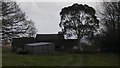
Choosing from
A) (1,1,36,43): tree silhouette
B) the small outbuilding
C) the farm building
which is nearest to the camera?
(1,1,36,43): tree silhouette

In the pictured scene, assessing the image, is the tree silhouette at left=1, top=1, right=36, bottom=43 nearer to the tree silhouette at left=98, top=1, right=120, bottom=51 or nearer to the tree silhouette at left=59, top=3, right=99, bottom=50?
the tree silhouette at left=98, top=1, right=120, bottom=51

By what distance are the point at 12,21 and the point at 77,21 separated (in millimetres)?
24171

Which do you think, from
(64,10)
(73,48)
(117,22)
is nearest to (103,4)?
(117,22)

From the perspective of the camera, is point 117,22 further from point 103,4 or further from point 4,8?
point 4,8

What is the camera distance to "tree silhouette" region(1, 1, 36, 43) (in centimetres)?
2676

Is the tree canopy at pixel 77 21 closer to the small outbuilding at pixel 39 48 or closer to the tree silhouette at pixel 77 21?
the tree silhouette at pixel 77 21

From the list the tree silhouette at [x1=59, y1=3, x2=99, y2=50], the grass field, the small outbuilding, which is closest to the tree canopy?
the tree silhouette at [x1=59, y1=3, x2=99, y2=50]

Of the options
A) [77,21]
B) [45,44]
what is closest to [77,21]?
[77,21]

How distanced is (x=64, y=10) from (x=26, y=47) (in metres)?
11.5

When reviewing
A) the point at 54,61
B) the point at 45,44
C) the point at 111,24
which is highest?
the point at 111,24

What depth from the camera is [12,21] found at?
91.0 ft

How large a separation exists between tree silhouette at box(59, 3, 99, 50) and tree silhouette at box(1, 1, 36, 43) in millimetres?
19682

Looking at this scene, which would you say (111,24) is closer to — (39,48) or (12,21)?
(39,48)

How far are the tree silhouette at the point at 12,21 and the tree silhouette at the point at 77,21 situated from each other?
19.7m
